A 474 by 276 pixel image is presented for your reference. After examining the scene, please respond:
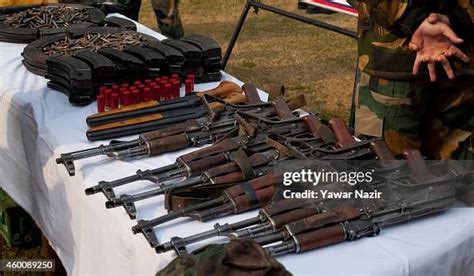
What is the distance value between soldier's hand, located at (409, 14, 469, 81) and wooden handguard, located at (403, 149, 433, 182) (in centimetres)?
30

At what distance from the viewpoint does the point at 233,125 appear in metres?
2.51

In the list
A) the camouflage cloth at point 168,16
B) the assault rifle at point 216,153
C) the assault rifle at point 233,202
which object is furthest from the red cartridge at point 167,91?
the camouflage cloth at point 168,16

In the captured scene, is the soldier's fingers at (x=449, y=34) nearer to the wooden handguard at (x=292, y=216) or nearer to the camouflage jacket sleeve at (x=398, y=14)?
the camouflage jacket sleeve at (x=398, y=14)

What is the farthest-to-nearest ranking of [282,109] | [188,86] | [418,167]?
[188,86] < [282,109] < [418,167]

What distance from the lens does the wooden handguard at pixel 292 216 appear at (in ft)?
6.11

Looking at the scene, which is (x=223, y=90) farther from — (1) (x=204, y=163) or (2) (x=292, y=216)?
(2) (x=292, y=216)

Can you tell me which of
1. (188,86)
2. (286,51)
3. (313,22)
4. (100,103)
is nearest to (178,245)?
(100,103)

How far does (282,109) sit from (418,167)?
0.68 meters

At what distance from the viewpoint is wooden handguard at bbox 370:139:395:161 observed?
2102 mm

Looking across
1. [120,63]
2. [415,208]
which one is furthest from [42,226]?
[415,208]

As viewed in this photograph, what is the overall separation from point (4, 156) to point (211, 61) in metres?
1.06

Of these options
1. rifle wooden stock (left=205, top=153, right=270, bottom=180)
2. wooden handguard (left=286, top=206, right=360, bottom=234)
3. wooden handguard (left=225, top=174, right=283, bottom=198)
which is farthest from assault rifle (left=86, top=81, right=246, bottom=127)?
wooden handguard (left=286, top=206, right=360, bottom=234)

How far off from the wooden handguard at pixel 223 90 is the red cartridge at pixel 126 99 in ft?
0.94

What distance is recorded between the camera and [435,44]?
218 centimetres
